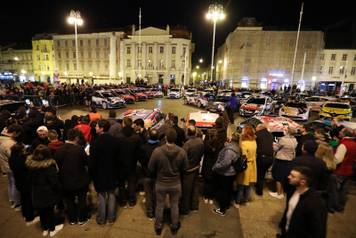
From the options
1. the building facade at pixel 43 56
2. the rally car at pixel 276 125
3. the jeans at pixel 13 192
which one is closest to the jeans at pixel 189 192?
the jeans at pixel 13 192

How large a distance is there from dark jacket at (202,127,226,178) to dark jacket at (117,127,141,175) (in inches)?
60.3

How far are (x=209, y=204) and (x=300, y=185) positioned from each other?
288 cm

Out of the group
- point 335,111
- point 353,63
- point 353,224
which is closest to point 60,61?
point 335,111

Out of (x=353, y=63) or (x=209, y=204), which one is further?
(x=353, y=63)

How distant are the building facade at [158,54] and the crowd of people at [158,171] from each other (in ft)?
169

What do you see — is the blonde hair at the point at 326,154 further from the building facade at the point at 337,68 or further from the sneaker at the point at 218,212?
the building facade at the point at 337,68

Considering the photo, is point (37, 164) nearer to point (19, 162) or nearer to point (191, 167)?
point (19, 162)

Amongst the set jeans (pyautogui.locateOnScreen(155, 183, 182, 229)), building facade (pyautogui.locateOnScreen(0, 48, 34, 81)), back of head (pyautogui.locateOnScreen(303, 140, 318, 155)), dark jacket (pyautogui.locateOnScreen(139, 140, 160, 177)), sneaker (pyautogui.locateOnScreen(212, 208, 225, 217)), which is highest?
building facade (pyautogui.locateOnScreen(0, 48, 34, 81))

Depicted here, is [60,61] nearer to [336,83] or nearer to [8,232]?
[8,232]

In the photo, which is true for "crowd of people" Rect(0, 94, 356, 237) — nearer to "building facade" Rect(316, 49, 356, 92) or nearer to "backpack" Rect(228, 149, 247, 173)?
"backpack" Rect(228, 149, 247, 173)

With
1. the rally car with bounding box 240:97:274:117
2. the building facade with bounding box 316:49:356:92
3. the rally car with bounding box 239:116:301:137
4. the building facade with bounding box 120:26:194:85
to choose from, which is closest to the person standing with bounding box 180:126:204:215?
the rally car with bounding box 239:116:301:137

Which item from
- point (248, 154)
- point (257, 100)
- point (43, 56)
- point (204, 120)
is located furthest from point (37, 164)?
point (43, 56)

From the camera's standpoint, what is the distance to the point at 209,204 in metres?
5.12

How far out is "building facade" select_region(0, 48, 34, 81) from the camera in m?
71.8
